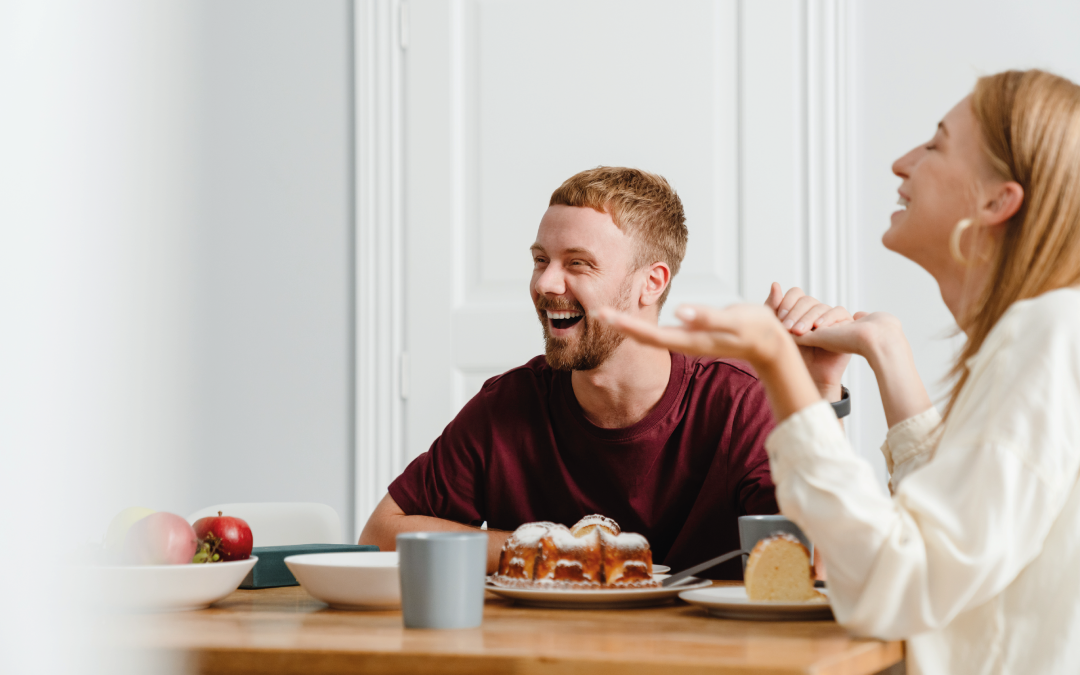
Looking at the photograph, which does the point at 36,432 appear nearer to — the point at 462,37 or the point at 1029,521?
the point at 1029,521

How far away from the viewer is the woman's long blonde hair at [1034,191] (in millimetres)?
823

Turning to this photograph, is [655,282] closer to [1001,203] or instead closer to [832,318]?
[832,318]

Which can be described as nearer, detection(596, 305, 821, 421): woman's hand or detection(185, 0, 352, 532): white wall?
detection(596, 305, 821, 421): woman's hand

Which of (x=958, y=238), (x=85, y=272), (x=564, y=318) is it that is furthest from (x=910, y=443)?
(x=85, y=272)

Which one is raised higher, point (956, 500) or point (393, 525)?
point (956, 500)

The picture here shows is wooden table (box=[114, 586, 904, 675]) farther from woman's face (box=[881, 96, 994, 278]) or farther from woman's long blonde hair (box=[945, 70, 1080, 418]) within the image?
woman's face (box=[881, 96, 994, 278])

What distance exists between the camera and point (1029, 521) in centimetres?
69

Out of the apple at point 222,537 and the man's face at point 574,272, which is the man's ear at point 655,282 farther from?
the apple at point 222,537

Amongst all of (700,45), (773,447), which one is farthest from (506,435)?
(700,45)

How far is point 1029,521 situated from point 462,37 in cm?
214

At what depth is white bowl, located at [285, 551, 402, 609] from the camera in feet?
2.91

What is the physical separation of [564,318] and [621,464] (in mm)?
290

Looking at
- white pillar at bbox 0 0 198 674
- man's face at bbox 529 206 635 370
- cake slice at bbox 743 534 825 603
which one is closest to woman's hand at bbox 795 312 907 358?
cake slice at bbox 743 534 825 603

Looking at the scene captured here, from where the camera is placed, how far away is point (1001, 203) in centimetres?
86
